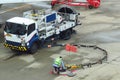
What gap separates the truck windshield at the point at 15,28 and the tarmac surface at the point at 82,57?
1833mm

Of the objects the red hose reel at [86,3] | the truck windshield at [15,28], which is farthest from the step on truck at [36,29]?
the red hose reel at [86,3]

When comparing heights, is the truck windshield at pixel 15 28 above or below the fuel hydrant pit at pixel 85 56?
above

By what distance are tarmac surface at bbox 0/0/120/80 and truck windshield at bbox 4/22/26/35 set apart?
183 centimetres

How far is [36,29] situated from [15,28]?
1.64m

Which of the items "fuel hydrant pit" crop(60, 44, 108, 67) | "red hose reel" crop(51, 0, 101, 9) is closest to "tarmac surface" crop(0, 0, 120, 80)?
"fuel hydrant pit" crop(60, 44, 108, 67)

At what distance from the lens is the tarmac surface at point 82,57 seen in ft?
81.1

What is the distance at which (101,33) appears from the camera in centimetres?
3369

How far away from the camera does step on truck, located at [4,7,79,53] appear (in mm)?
28205

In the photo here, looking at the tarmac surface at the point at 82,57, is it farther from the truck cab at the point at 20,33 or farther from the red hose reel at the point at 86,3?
the red hose reel at the point at 86,3

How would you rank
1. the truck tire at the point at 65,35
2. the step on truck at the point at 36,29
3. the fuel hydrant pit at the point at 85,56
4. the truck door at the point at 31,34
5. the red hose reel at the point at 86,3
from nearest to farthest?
the fuel hydrant pit at the point at 85,56
the step on truck at the point at 36,29
the truck door at the point at 31,34
the truck tire at the point at 65,35
the red hose reel at the point at 86,3

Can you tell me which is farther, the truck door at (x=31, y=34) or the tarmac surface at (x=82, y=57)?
the truck door at (x=31, y=34)

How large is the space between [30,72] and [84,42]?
7296 millimetres

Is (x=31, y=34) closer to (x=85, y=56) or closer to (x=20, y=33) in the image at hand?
(x=20, y=33)

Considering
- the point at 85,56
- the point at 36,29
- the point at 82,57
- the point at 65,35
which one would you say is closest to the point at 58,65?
the point at 82,57
